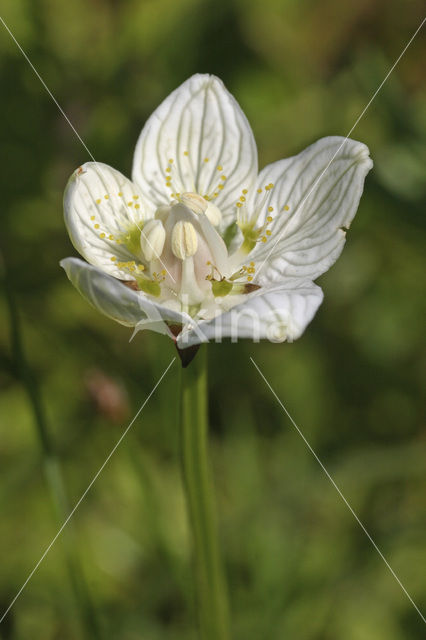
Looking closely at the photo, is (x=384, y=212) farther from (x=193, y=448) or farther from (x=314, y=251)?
(x=193, y=448)

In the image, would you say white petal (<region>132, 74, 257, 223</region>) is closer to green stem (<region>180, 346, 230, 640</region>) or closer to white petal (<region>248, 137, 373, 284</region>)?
white petal (<region>248, 137, 373, 284</region>)

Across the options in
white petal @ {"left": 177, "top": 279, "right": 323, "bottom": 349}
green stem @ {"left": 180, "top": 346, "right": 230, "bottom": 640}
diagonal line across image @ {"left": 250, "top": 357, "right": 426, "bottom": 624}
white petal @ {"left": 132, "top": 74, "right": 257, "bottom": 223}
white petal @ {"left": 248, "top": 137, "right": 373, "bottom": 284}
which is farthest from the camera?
diagonal line across image @ {"left": 250, "top": 357, "right": 426, "bottom": 624}

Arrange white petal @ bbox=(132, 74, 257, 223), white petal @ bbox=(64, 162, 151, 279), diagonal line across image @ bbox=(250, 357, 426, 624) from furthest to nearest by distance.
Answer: diagonal line across image @ bbox=(250, 357, 426, 624) < white petal @ bbox=(132, 74, 257, 223) < white petal @ bbox=(64, 162, 151, 279)

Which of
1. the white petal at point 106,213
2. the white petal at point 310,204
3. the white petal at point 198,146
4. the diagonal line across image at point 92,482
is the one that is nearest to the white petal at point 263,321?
the white petal at point 310,204

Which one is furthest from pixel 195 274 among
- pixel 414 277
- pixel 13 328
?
pixel 414 277

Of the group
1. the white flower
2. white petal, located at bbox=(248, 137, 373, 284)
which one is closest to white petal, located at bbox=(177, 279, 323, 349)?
the white flower

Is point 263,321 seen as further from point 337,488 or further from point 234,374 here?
point 234,374
